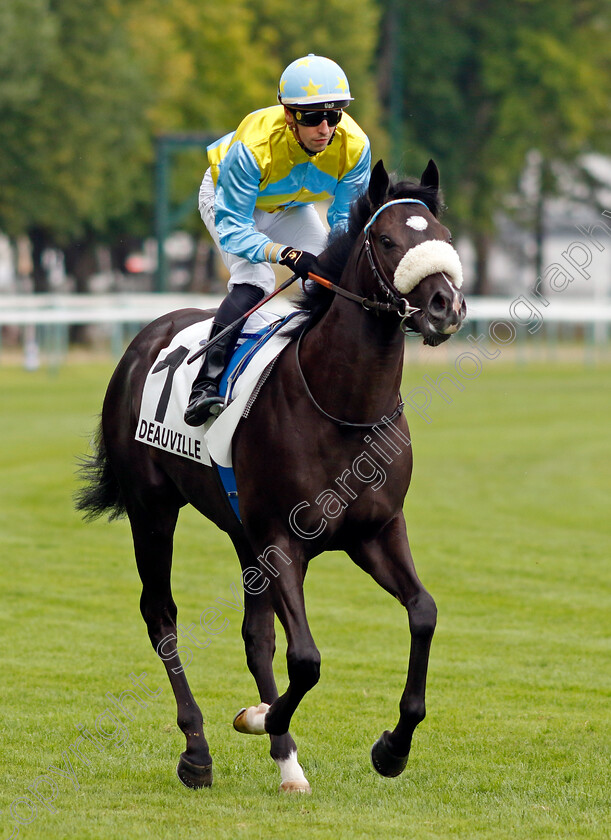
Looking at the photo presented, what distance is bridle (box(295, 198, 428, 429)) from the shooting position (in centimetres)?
455

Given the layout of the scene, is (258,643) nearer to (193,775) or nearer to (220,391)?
(193,775)

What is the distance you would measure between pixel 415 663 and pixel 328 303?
1.36 metres

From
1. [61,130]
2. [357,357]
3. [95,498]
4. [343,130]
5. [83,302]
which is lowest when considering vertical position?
[83,302]

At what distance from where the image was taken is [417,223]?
180 inches

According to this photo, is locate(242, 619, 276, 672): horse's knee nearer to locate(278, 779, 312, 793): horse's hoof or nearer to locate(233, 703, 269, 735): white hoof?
locate(233, 703, 269, 735): white hoof

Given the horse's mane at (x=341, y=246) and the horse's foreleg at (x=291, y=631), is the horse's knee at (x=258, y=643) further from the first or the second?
the horse's mane at (x=341, y=246)

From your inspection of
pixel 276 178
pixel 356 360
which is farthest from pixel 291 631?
pixel 276 178

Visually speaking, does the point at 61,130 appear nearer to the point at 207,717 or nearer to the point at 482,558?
the point at 482,558

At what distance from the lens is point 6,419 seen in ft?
59.2

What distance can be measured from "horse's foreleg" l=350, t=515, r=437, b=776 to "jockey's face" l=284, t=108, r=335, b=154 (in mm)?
1463

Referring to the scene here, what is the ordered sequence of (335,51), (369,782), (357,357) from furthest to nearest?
(335,51), (369,782), (357,357)

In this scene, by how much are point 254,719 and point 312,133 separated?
2250 mm

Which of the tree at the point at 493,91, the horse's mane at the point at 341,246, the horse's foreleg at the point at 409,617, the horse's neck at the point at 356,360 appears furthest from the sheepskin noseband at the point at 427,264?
the tree at the point at 493,91

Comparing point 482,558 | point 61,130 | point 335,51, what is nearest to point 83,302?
point 61,130
